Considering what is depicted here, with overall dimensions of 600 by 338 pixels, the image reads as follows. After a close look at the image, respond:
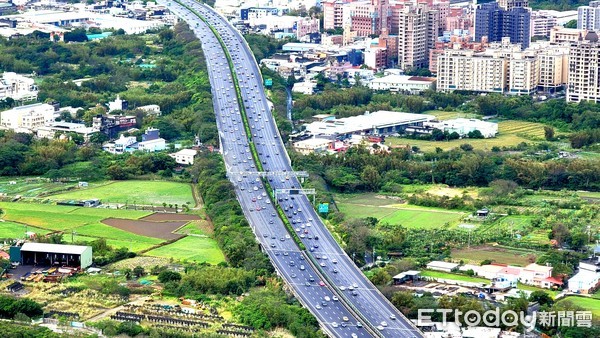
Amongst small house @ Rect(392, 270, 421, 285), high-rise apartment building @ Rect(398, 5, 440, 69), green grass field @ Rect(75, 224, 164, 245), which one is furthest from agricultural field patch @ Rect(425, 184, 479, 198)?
high-rise apartment building @ Rect(398, 5, 440, 69)

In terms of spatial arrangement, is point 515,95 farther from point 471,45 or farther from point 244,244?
point 244,244

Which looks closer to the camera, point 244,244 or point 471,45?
point 244,244

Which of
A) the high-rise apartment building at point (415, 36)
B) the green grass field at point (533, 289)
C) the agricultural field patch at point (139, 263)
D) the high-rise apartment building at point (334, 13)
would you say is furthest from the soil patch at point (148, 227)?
the high-rise apartment building at point (334, 13)

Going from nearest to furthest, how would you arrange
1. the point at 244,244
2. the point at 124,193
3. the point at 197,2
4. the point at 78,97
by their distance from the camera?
the point at 244,244 → the point at 124,193 → the point at 78,97 → the point at 197,2

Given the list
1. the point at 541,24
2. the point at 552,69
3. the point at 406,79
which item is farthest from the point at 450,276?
the point at 541,24

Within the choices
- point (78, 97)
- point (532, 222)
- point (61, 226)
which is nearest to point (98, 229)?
point (61, 226)

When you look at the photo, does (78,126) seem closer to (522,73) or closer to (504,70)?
(504,70)
